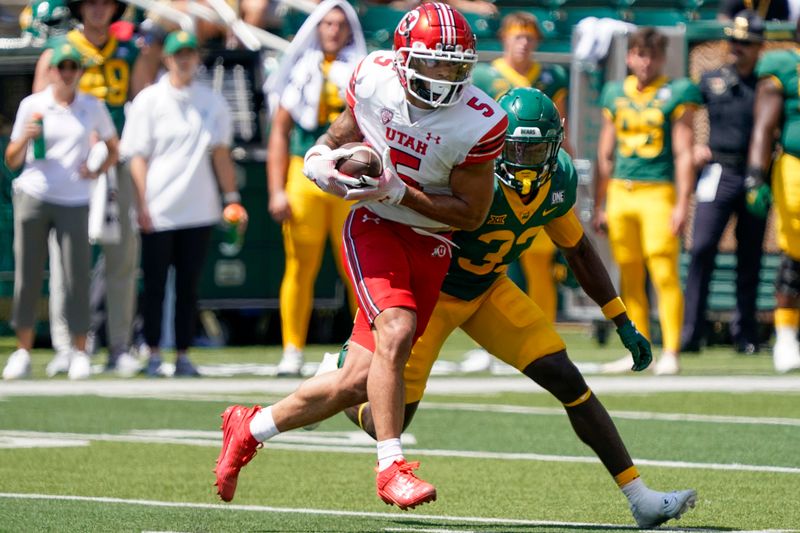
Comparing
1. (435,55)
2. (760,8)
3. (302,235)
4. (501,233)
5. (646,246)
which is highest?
(435,55)

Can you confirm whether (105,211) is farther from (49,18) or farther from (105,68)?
(49,18)

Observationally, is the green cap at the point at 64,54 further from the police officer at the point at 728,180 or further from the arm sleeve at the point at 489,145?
the arm sleeve at the point at 489,145

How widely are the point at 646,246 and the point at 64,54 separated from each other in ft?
12.3

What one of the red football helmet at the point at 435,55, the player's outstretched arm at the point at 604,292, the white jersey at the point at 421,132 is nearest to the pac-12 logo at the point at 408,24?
the red football helmet at the point at 435,55

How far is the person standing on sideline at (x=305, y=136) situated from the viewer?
1066 centimetres

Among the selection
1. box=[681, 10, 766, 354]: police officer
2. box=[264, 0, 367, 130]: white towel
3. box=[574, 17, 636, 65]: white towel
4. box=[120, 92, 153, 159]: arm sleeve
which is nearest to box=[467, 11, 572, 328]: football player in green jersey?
box=[264, 0, 367, 130]: white towel

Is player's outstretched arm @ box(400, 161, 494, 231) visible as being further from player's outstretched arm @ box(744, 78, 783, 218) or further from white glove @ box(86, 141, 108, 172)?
player's outstretched arm @ box(744, 78, 783, 218)

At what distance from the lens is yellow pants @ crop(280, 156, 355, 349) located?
1067cm

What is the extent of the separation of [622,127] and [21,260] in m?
3.85

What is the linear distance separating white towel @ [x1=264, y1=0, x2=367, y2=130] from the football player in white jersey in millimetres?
4543

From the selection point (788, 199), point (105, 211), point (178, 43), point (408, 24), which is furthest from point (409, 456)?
point (788, 199)

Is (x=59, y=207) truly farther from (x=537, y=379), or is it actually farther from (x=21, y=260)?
(x=537, y=379)

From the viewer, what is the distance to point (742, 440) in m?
8.10

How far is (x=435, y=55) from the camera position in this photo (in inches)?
228
